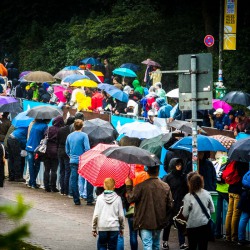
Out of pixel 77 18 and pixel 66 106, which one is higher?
pixel 77 18

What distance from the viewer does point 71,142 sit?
15.5 meters

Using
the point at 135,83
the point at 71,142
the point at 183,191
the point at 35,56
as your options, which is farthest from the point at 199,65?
the point at 35,56

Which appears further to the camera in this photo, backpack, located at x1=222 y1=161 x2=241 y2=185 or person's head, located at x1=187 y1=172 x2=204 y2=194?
backpack, located at x1=222 y1=161 x2=241 y2=185

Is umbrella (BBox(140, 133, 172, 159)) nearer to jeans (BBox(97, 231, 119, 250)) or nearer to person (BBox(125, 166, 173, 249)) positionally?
person (BBox(125, 166, 173, 249))

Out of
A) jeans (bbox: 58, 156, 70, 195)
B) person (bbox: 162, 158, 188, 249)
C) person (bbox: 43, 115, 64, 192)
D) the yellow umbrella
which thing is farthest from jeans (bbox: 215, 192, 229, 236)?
the yellow umbrella

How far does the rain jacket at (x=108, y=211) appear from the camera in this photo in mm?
9562

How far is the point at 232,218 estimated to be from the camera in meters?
12.8

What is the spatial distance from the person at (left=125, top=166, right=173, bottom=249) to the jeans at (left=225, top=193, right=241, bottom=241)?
2.85 meters

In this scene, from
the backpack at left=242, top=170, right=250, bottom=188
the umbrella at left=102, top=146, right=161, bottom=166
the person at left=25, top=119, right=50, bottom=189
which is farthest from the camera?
→ the person at left=25, top=119, right=50, bottom=189

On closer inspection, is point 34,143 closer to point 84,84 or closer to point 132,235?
point 132,235

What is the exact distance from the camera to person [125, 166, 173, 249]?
32.2 feet

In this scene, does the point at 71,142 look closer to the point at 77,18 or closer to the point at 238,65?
the point at 238,65

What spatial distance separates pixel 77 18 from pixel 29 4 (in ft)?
14.9

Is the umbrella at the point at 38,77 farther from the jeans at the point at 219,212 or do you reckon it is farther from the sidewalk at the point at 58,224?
the jeans at the point at 219,212
